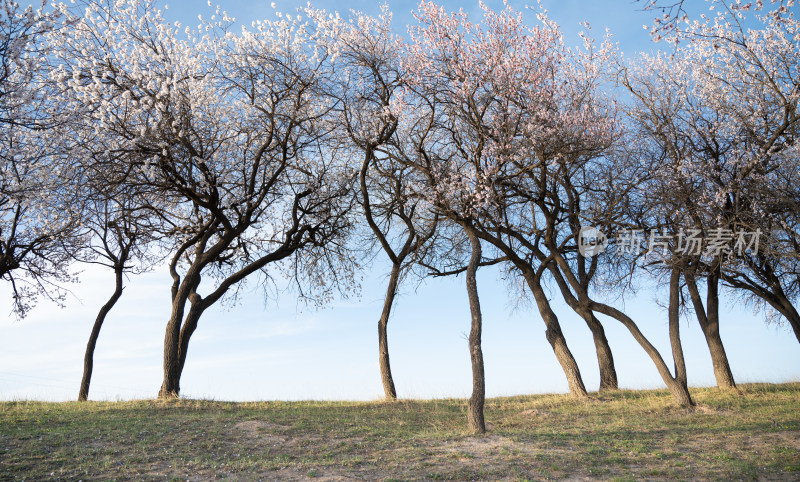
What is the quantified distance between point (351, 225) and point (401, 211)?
2130mm

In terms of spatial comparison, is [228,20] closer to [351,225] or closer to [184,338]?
[351,225]

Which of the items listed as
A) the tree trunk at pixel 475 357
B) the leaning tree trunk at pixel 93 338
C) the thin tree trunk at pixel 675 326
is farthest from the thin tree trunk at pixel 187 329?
the thin tree trunk at pixel 675 326

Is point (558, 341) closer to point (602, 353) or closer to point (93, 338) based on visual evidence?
point (602, 353)

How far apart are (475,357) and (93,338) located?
12978 mm

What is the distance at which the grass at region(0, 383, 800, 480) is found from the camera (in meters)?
9.33

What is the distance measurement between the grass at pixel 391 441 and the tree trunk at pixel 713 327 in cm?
276

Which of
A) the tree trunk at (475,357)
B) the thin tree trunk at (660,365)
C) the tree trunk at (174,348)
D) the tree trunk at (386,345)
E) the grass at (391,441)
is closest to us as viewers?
the grass at (391,441)

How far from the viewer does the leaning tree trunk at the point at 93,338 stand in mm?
18211

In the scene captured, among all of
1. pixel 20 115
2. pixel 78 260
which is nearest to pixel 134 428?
pixel 20 115

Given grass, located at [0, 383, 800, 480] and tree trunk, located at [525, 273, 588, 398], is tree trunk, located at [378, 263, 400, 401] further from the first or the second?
tree trunk, located at [525, 273, 588, 398]

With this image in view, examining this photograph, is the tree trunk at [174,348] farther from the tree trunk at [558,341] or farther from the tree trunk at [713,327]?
the tree trunk at [713,327]

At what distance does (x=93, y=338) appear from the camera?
18.7m

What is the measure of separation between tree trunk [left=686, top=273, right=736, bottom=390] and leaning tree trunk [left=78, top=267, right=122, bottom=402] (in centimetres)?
1877

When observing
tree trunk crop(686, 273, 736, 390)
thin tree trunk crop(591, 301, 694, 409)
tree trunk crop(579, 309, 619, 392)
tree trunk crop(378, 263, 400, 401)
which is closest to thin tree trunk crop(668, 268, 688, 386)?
thin tree trunk crop(591, 301, 694, 409)
